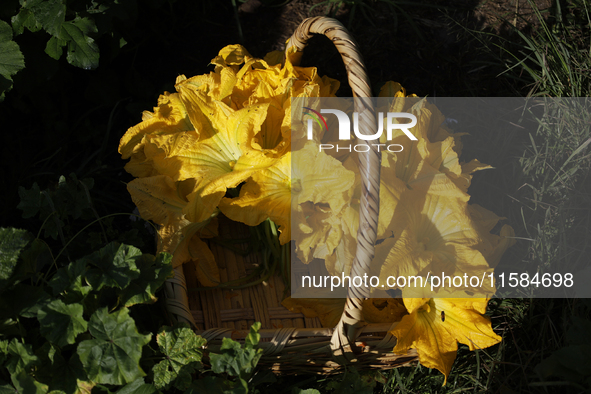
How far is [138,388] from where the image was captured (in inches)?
49.4

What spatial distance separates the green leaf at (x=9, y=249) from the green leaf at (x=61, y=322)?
0.43 ft

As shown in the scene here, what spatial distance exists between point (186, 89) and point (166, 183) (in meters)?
0.33

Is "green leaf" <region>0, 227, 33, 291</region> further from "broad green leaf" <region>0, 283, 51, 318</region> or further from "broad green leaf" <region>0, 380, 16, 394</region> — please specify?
"broad green leaf" <region>0, 380, 16, 394</region>

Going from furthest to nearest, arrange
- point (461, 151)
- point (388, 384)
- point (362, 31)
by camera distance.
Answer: point (362, 31) → point (461, 151) → point (388, 384)

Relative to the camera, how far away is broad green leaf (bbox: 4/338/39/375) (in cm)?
118

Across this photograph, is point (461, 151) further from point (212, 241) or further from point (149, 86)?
point (149, 86)

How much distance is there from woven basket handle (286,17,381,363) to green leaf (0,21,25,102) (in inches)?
42.2

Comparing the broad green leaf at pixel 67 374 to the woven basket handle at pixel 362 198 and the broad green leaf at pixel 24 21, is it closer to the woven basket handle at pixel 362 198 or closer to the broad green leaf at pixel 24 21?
the woven basket handle at pixel 362 198

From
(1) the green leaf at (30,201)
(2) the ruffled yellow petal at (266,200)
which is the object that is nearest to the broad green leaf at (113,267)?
(2) the ruffled yellow petal at (266,200)

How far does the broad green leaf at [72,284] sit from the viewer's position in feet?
4.09

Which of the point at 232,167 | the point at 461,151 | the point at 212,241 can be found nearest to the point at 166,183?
the point at 232,167

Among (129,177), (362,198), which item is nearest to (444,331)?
(362,198)

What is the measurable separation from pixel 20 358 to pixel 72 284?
21 centimetres

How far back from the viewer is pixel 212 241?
1.99 m
